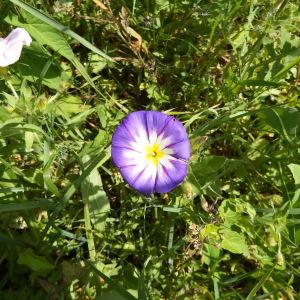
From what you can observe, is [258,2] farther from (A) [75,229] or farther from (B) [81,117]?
(A) [75,229]

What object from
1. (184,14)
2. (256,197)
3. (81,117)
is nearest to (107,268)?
(81,117)

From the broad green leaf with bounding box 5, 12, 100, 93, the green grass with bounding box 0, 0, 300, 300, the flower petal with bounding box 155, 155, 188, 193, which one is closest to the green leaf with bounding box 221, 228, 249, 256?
the green grass with bounding box 0, 0, 300, 300

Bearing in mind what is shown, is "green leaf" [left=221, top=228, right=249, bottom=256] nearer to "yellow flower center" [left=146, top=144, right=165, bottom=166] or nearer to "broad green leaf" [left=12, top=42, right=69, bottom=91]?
"yellow flower center" [left=146, top=144, right=165, bottom=166]

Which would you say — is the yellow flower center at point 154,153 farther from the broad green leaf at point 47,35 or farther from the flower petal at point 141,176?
the broad green leaf at point 47,35

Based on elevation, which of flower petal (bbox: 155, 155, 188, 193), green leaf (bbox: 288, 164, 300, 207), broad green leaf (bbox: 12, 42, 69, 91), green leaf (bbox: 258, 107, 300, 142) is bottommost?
flower petal (bbox: 155, 155, 188, 193)

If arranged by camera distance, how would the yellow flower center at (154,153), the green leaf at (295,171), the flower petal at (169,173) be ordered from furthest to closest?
the green leaf at (295,171) → the yellow flower center at (154,153) → the flower petal at (169,173)

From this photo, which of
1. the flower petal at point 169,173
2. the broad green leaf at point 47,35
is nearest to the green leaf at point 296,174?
the flower petal at point 169,173
